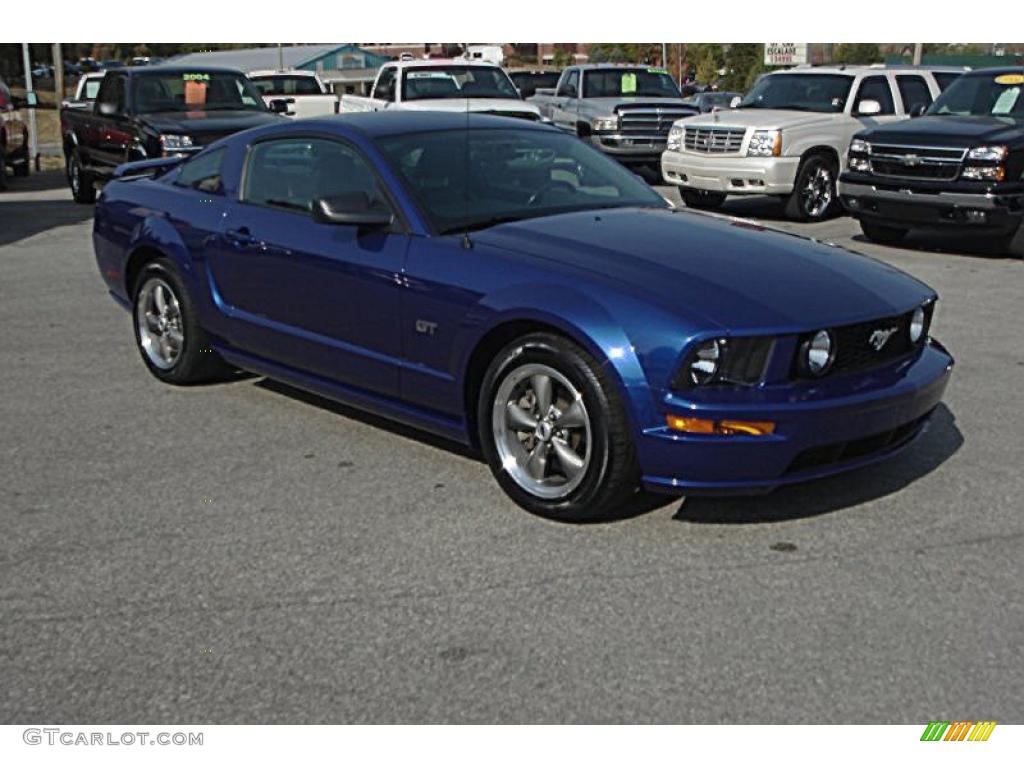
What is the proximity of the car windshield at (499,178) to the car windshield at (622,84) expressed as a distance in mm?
15501

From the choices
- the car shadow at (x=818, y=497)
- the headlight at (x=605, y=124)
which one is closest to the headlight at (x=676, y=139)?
the headlight at (x=605, y=124)

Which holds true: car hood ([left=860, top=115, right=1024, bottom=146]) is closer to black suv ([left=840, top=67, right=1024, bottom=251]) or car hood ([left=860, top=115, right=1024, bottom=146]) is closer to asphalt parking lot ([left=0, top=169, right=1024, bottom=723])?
black suv ([left=840, top=67, right=1024, bottom=251])

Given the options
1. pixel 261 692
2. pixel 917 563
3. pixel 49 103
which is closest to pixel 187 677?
pixel 261 692

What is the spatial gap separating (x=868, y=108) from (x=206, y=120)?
24.8 ft

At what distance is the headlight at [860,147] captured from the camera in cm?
1289

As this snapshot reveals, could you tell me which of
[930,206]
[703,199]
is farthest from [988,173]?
[703,199]

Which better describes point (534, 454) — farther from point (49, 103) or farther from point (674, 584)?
point (49, 103)

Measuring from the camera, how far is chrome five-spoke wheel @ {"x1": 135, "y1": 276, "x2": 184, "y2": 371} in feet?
22.7

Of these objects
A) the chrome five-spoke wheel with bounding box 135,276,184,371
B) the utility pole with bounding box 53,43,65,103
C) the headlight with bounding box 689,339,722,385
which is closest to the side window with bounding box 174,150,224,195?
the chrome five-spoke wheel with bounding box 135,276,184,371

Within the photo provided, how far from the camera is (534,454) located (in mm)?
4977

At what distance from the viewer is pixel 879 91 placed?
16.0m

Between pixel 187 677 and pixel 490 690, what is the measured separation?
2.82 feet
